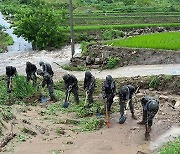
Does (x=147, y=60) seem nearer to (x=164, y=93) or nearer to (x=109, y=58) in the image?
(x=109, y=58)

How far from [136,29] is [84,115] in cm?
2050

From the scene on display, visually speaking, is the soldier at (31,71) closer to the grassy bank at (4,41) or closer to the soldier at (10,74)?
the soldier at (10,74)

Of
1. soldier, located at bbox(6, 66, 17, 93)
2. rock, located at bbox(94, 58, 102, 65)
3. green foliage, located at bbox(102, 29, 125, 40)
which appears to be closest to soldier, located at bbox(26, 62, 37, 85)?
soldier, located at bbox(6, 66, 17, 93)

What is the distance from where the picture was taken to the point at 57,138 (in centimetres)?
1199

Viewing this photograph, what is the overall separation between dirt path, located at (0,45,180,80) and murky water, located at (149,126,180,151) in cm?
661

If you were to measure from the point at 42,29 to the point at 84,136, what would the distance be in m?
16.3

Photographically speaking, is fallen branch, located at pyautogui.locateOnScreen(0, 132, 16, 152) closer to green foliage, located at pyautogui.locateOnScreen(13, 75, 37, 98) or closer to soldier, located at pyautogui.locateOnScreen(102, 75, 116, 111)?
soldier, located at pyautogui.locateOnScreen(102, 75, 116, 111)

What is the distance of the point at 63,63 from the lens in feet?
79.2

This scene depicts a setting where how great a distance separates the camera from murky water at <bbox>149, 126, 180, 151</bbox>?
1171cm

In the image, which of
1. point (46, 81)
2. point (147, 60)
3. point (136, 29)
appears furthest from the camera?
point (136, 29)

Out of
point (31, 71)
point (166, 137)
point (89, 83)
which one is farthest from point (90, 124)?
point (31, 71)

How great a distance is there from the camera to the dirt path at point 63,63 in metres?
19.8

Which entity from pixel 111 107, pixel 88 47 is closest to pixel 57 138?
pixel 111 107

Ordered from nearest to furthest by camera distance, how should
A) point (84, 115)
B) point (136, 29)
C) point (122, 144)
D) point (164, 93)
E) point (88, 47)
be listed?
point (122, 144) < point (84, 115) < point (164, 93) < point (88, 47) < point (136, 29)
